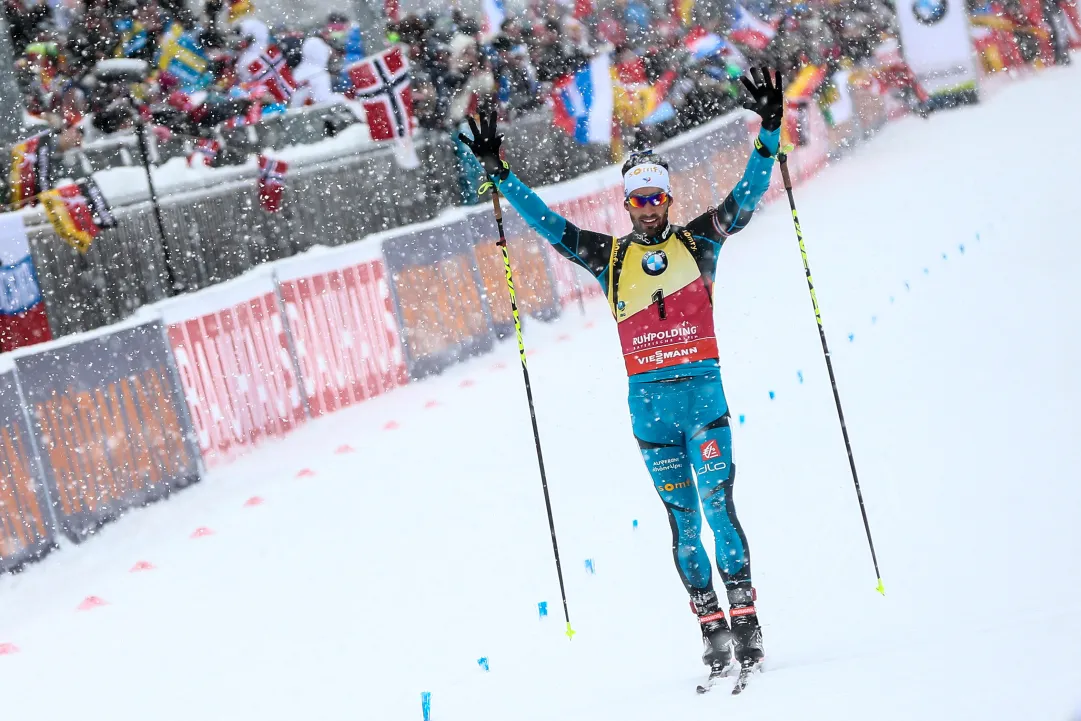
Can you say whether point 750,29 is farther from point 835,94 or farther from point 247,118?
point 247,118

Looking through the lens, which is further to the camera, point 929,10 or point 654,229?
point 929,10

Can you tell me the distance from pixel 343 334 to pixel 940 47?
17.1 meters


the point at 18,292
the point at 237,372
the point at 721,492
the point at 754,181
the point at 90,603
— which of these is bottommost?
the point at 90,603

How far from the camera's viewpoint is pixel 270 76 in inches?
601

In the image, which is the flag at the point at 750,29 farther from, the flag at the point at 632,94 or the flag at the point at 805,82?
the flag at the point at 805,82

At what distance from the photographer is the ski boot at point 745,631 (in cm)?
534

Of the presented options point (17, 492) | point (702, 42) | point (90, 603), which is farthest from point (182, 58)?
point (702, 42)

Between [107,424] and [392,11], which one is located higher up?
[392,11]

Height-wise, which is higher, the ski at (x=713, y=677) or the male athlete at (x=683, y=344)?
the male athlete at (x=683, y=344)

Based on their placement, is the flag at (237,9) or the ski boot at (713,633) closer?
the ski boot at (713,633)

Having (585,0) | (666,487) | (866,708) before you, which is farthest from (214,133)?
(866,708)

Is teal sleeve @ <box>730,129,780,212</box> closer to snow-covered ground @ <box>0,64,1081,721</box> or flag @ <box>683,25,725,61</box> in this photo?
snow-covered ground @ <box>0,64,1081,721</box>

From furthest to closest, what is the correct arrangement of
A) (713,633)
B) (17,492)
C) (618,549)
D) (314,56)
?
(314,56) < (17,492) < (618,549) < (713,633)

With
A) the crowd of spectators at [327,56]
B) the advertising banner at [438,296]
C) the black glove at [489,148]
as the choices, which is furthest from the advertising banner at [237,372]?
the black glove at [489,148]
